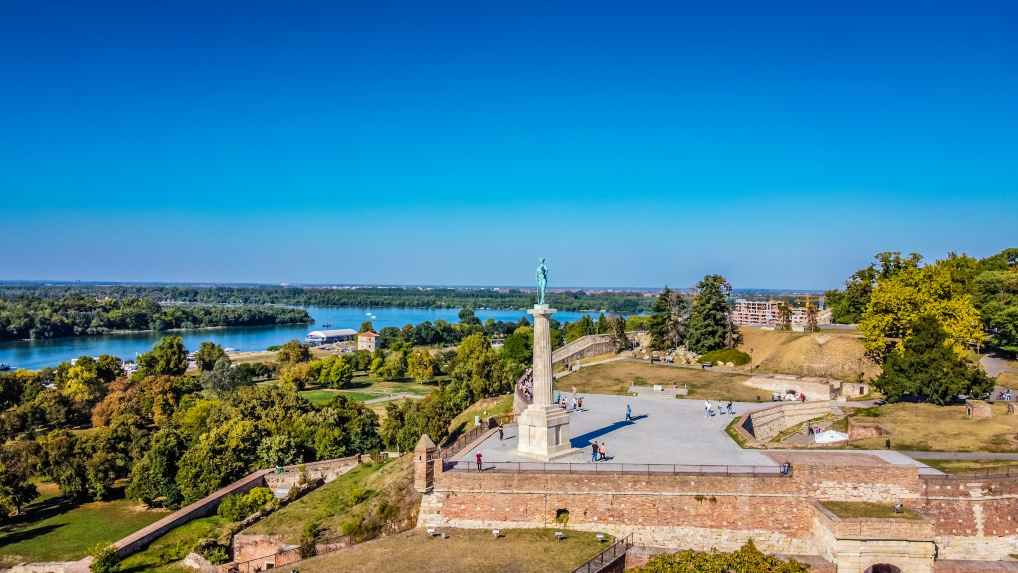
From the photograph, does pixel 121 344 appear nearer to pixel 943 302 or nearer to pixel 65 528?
pixel 65 528

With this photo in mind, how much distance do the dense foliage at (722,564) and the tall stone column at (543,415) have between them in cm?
830

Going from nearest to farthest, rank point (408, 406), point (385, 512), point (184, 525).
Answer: point (385, 512), point (184, 525), point (408, 406)

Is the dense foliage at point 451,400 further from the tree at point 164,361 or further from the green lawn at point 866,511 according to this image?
the tree at point 164,361

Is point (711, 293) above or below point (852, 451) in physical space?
above

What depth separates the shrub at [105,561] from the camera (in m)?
23.9

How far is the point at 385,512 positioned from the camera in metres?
23.8

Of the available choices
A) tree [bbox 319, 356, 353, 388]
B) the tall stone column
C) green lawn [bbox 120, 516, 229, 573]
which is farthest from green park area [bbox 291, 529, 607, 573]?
tree [bbox 319, 356, 353, 388]

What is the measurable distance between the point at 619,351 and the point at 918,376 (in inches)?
1151

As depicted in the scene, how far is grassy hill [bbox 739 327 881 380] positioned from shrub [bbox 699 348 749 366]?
2.05ft

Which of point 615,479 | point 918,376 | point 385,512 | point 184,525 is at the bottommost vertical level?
point 184,525

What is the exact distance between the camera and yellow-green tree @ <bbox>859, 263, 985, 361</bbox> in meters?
37.2

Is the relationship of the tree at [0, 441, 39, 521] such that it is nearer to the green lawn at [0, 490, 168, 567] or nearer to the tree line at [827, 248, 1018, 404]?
the green lawn at [0, 490, 168, 567]

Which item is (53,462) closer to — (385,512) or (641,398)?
(385,512)

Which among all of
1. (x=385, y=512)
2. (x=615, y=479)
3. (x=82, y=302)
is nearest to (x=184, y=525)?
(x=385, y=512)
